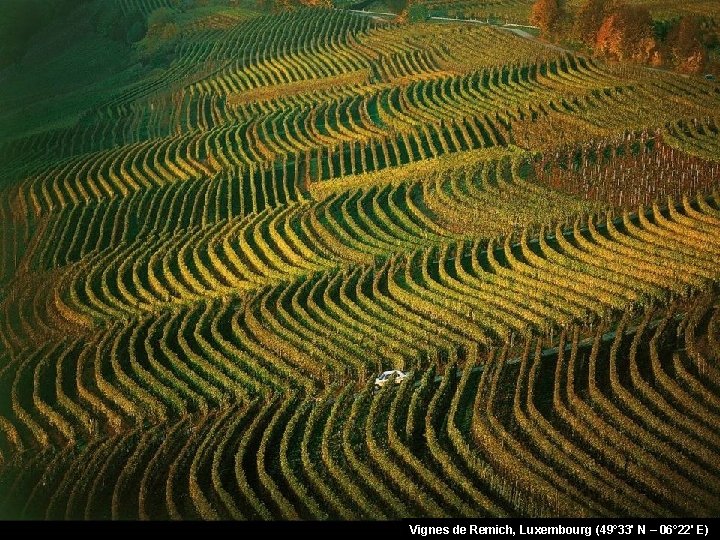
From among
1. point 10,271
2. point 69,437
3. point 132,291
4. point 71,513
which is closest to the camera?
point 71,513

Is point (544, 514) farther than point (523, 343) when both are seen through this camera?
No

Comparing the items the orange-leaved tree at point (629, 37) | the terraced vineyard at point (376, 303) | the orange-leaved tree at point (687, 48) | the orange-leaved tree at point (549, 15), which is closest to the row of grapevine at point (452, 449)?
the terraced vineyard at point (376, 303)

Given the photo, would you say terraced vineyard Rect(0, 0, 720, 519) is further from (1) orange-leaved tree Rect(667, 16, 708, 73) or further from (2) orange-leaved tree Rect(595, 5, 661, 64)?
(2) orange-leaved tree Rect(595, 5, 661, 64)

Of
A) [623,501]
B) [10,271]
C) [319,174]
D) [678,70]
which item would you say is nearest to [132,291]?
[10,271]

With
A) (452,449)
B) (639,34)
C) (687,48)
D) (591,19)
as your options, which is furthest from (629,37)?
(452,449)

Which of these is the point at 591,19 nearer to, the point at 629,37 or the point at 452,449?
the point at 629,37

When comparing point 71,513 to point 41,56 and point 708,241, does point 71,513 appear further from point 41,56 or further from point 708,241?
point 41,56

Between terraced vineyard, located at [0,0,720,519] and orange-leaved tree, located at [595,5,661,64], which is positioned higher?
orange-leaved tree, located at [595,5,661,64]

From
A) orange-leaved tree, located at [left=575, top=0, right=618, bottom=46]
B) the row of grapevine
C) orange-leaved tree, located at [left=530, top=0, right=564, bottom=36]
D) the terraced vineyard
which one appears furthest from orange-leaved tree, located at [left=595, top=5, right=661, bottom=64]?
the row of grapevine

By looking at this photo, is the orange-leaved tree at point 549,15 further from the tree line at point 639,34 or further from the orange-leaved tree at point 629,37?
the orange-leaved tree at point 629,37
